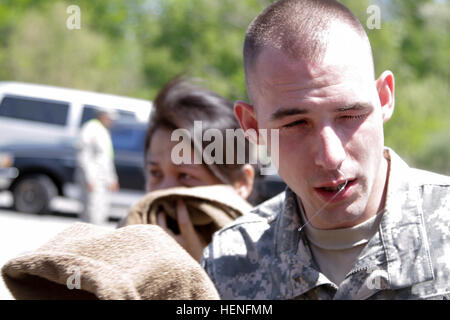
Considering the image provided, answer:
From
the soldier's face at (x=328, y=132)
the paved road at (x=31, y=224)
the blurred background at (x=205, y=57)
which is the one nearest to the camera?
the soldier's face at (x=328, y=132)

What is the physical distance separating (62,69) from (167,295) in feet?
93.3

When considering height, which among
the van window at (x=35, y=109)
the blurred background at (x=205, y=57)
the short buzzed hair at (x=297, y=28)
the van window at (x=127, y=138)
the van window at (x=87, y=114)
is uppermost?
the blurred background at (x=205, y=57)

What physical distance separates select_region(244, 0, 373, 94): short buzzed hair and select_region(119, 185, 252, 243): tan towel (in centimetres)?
77

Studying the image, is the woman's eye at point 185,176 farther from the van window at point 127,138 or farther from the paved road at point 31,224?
the van window at point 127,138

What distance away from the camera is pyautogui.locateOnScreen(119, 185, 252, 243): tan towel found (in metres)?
2.43

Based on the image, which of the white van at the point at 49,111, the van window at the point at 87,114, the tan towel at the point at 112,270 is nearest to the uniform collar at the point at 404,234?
the tan towel at the point at 112,270

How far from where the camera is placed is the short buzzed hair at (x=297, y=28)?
1.56m

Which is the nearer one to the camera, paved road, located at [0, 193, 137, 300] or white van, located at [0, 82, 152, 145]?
paved road, located at [0, 193, 137, 300]

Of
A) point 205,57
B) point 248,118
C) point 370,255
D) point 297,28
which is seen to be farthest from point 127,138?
point 370,255

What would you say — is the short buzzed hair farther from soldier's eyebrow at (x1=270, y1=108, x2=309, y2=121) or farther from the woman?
the woman

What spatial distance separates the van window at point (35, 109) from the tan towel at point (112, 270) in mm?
12558

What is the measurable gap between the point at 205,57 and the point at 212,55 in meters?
0.44

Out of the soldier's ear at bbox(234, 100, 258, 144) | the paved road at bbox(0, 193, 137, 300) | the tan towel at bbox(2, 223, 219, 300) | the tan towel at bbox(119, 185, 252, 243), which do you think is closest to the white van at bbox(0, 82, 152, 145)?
the paved road at bbox(0, 193, 137, 300)

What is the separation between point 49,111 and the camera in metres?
13.6
